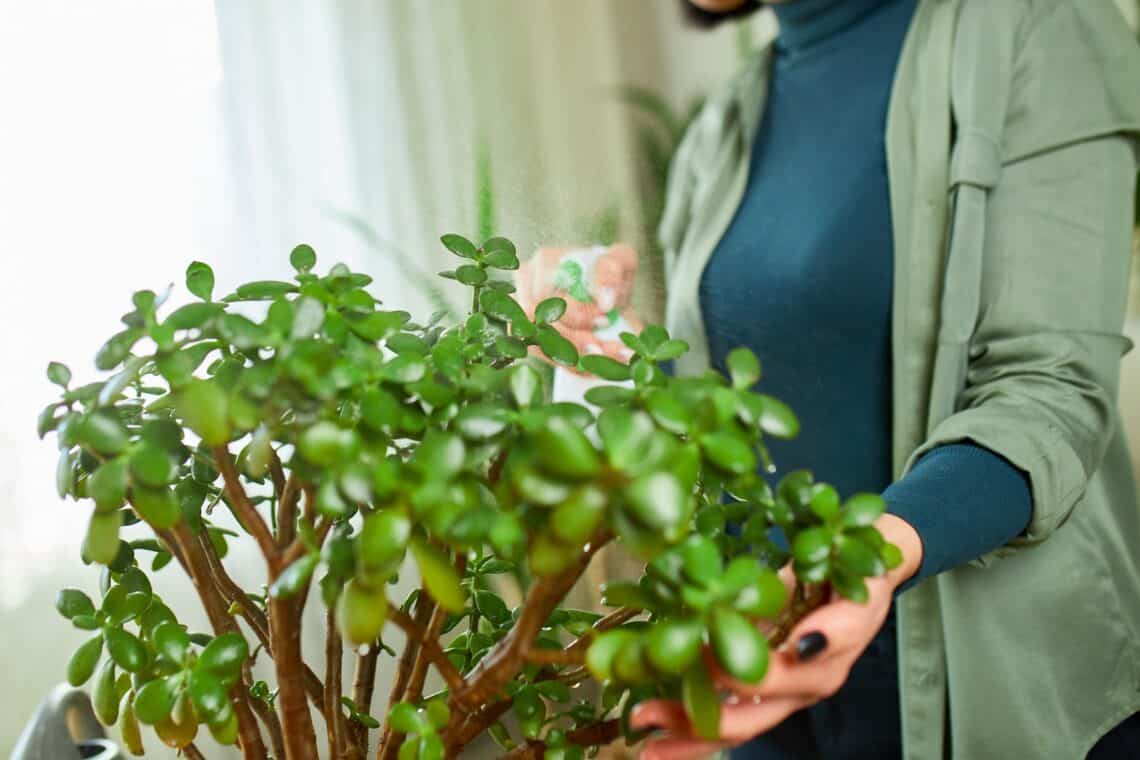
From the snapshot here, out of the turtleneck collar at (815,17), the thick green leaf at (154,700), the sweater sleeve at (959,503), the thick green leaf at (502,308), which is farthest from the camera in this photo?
the turtleneck collar at (815,17)

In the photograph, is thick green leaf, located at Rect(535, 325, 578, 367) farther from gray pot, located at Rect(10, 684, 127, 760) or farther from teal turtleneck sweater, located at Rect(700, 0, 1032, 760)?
teal turtleneck sweater, located at Rect(700, 0, 1032, 760)

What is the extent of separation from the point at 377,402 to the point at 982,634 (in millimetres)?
677

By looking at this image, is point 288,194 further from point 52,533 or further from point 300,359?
point 300,359

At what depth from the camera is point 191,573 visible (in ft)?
1.63

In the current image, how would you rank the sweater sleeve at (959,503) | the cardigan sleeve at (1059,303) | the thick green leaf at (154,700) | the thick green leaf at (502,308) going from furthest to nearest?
the cardigan sleeve at (1059,303)
the sweater sleeve at (959,503)
the thick green leaf at (502,308)
the thick green leaf at (154,700)

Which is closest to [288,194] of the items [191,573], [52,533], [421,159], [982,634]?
[421,159]

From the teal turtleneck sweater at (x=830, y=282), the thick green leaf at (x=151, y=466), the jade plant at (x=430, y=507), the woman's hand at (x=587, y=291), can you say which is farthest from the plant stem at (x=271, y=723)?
the teal turtleneck sweater at (x=830, y=282)

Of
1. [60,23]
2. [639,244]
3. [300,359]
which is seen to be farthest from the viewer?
[639,244]

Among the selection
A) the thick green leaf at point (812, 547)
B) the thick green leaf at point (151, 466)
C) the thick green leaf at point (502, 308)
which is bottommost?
the thick green leaf at point (812, 547)

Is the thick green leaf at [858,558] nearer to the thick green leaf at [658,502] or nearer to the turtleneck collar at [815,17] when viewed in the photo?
the thick green leaf at [658,502]

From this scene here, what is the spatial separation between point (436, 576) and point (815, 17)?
94cm

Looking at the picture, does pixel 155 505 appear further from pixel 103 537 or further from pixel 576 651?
pixel 576 651

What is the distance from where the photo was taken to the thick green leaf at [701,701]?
375 millimetres

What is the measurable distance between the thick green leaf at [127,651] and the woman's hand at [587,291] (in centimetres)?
47
